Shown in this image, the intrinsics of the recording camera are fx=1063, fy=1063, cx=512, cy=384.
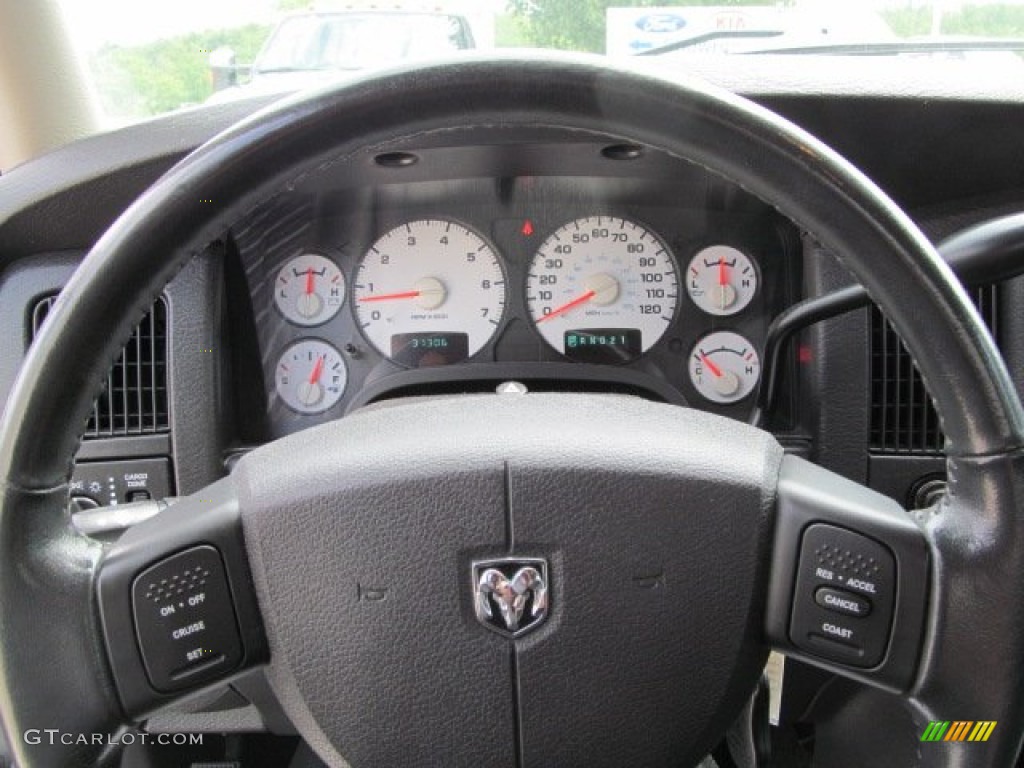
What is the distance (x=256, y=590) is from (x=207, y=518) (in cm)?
7

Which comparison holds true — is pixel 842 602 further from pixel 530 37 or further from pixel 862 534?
pixel 530 37

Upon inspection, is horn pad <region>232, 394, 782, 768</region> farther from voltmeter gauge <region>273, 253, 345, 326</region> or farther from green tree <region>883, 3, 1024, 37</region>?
green tree <region>883, 3, 1024, 37</region>

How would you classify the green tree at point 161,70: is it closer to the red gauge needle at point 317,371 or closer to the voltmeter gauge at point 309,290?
the voltmeter gauge at point 309,290

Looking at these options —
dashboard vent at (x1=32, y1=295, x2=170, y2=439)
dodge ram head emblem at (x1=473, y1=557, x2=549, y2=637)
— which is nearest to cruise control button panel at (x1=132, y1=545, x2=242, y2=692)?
dodge ram head emblem at (x1=473, y1=557, x2=549, y2=637)

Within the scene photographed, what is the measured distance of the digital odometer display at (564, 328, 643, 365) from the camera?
209 cm

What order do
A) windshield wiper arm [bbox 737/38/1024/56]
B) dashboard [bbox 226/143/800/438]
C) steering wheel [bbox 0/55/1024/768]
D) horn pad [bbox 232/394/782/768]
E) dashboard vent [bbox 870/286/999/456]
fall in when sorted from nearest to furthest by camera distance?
steering wheel [bbox 0/55/1024/768], horn pad [bbox 232/394/782/768], dashboard vent [bbox 870/286/999/456], windshield wiper arm [bbox 737/38/1024/56], dashboard [bbox 226/143/800/438]

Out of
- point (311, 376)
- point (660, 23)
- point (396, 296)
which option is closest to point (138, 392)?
point (311, 376)

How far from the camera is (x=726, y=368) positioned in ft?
6.79

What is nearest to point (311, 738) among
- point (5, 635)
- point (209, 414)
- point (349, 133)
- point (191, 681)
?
point (191, 681)

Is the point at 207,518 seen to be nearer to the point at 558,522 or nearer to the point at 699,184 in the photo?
the point at 558,522

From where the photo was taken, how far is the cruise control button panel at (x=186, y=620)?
836 mm

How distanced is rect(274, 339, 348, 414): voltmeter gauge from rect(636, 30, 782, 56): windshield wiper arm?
2.85ft

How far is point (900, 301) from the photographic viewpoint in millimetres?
783

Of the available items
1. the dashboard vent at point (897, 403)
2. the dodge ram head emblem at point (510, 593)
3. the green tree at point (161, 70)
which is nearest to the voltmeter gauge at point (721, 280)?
the dashboard vent at point (897, 403)
